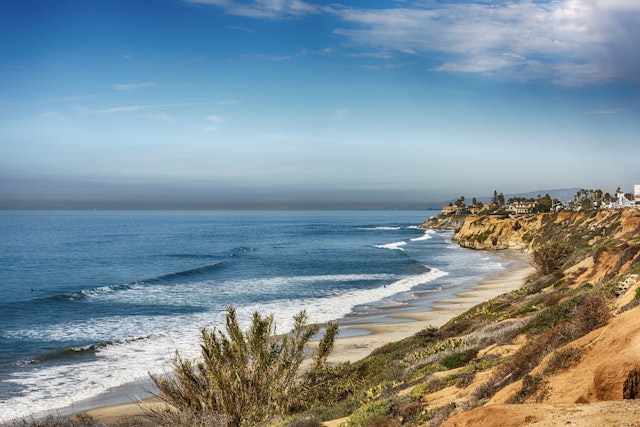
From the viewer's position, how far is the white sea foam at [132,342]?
66.1 feet

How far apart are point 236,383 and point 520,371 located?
22.9 ft

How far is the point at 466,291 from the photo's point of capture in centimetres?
4219

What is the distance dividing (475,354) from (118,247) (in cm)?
8677

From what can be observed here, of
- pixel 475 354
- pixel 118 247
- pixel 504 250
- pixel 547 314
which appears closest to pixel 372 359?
pixel 475 354

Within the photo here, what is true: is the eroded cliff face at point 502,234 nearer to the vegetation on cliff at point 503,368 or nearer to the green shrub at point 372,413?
the vegetation on cliff at point 503,368

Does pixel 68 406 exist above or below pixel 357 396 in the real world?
below

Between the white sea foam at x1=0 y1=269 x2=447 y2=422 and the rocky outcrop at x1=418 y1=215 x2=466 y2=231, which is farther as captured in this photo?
the rocky outcrop at x1=418 y1=215 x2=466 y2=231

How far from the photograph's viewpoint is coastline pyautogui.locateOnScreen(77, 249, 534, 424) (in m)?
18.5

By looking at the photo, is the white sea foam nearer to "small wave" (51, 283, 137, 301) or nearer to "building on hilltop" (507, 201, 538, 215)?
"small wave" (51, 283, 137, 301)

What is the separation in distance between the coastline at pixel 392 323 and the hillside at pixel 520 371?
16.4ft

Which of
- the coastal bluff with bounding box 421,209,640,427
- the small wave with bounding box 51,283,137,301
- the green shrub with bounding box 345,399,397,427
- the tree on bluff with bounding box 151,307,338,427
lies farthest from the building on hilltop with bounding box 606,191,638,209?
the green shrub with bounding box 345,399,397,427

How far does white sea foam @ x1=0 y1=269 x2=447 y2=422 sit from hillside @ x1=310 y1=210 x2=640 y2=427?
9535mm

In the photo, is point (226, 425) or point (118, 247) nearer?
point (226, 425)

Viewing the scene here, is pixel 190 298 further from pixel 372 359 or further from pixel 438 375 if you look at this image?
pixel 438 375
